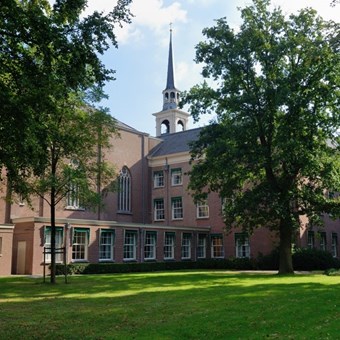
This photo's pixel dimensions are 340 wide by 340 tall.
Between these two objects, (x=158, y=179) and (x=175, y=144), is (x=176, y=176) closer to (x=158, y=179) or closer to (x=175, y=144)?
(x=158, y=179)

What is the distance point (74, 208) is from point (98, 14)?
87.3 ft

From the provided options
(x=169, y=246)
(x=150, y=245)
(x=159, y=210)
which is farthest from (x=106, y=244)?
(x=159, y=210)

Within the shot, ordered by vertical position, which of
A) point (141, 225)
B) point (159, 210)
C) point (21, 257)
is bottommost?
point (21, 257)

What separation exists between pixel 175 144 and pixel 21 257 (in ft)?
68.7

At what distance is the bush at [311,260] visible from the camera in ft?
108

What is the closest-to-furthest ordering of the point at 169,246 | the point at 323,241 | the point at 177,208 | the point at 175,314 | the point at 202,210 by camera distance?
the point at 175,314 < the point at 169,246 < the point at 202,210 < the point at 323,241 < the point at 177,208

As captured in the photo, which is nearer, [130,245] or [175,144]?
[130,245]

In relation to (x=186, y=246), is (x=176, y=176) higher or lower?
higher

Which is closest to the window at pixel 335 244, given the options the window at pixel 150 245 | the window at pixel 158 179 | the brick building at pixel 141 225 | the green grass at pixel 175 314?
the brick building at pixel 141 225

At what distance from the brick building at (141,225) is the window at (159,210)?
96 mm

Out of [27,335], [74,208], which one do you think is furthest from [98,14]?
[74,208]

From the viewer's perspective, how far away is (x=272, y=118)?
82.5 feet

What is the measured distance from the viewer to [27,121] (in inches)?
437

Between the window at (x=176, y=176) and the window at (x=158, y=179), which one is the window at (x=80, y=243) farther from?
the window at (x=158, y=179)
